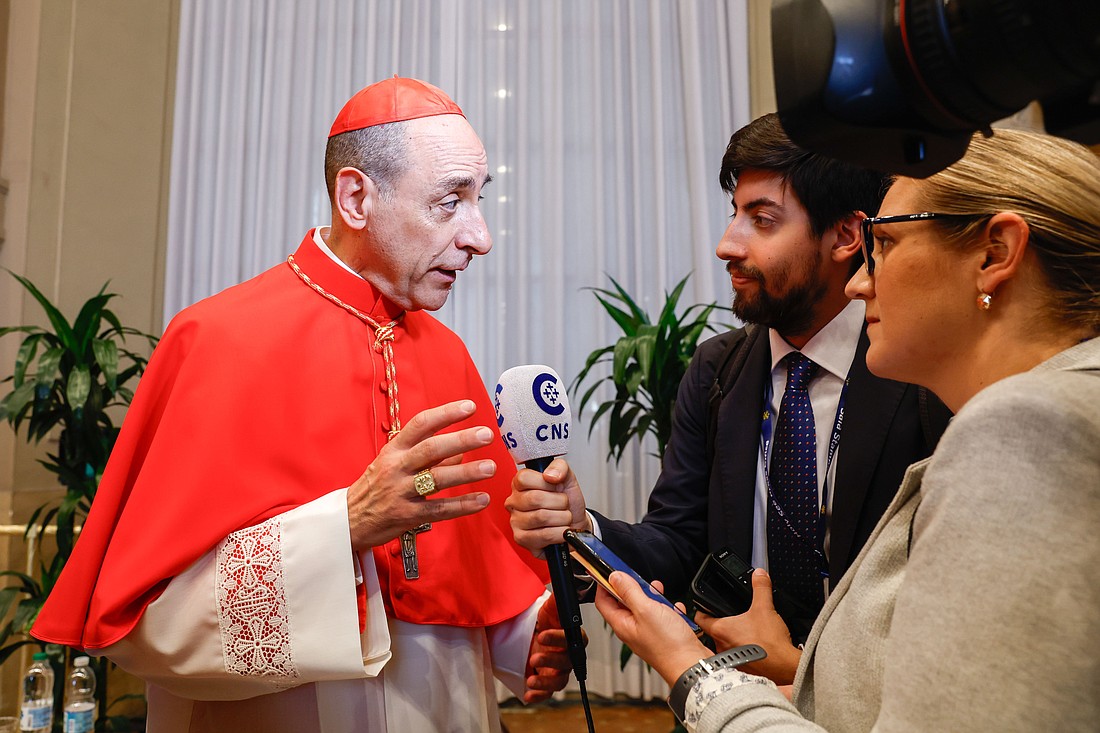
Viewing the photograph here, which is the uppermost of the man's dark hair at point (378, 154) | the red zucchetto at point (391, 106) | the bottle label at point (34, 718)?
the red zucchetto at point (391, 106)

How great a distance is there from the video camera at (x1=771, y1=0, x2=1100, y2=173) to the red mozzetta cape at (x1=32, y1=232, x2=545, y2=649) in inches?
43.0

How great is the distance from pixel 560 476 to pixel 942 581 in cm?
79

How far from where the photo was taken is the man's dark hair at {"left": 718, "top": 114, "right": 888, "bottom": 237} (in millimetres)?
1902

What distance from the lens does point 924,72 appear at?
25.8 inches

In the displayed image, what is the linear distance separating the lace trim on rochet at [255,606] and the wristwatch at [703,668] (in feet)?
2.10

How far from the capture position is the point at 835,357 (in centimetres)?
189

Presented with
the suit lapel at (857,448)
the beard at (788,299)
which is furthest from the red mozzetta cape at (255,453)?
the beard at (788,299)

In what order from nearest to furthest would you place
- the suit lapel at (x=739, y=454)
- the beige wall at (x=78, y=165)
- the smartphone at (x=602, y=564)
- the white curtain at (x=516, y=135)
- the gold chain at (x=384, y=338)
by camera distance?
the smartphone at (x=602, y=564) < the gold chain at (x=384, y=338) < the suit lapel at (x=739, y=454) < the beige wall at (x=78, y=165) < the white curtain at (x=516, y=135)

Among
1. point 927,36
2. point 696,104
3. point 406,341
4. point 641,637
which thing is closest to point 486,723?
point 641,637

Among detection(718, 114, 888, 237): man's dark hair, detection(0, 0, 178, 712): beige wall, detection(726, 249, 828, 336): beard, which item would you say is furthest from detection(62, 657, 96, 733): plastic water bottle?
detection(718, 114, 888, 237): man's dark hair

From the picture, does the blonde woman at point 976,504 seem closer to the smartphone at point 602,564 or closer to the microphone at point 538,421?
the smartphone at point 602,564

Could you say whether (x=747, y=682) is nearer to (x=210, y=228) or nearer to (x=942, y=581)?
(x=942, y=581)

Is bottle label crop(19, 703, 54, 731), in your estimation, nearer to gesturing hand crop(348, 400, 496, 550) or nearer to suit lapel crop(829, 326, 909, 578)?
gesturing hand crop(348, 400, 496, 550)

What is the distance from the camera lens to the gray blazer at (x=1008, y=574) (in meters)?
0.70
